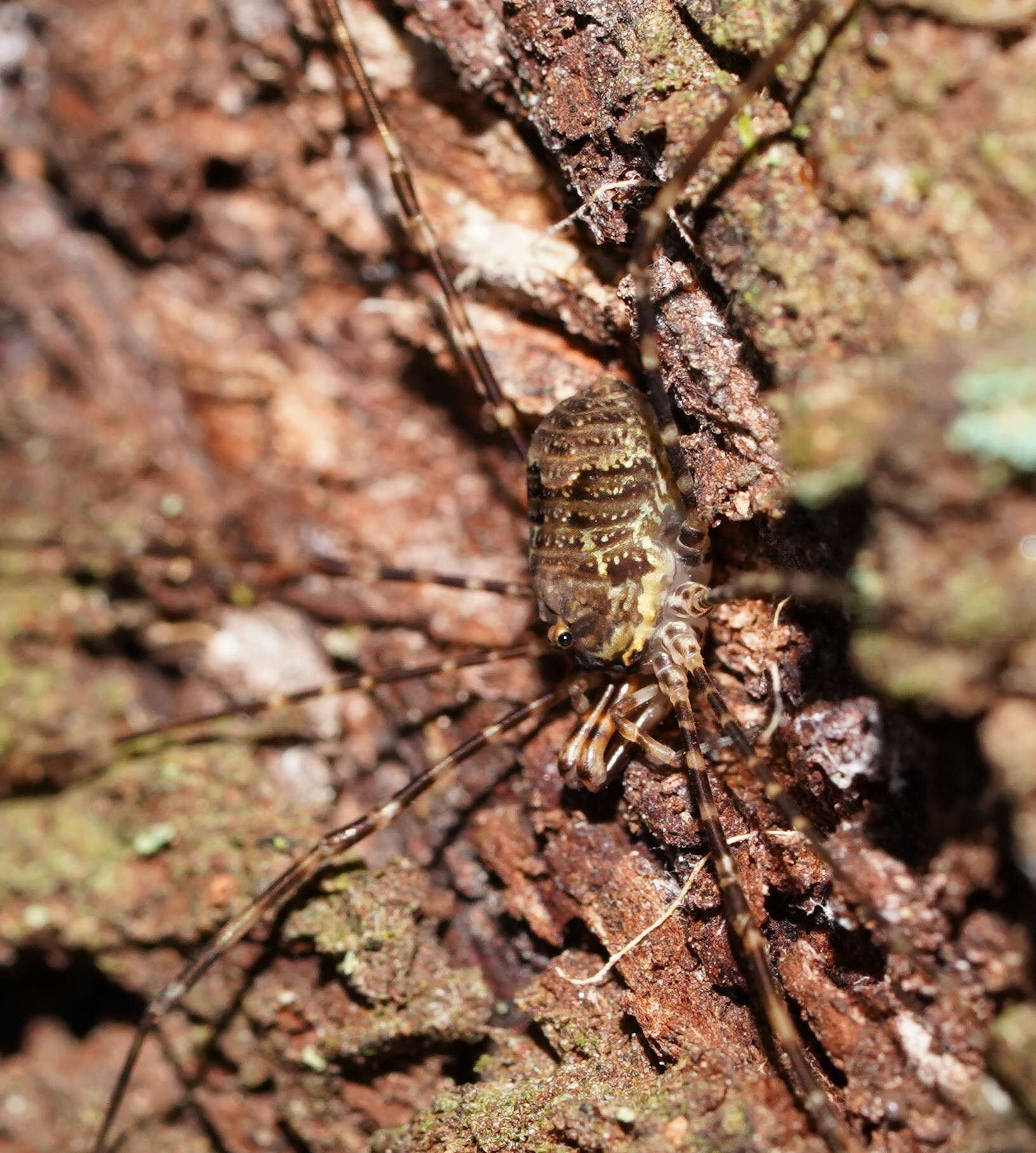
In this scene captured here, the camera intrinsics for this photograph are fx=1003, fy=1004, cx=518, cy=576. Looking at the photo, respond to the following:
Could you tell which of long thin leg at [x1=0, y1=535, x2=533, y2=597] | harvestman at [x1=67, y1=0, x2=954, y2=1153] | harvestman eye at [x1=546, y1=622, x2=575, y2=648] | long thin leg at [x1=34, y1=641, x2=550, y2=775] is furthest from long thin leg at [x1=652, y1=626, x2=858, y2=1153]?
long thin leg at [x1=0, y1=535, x2=533, y2=597]

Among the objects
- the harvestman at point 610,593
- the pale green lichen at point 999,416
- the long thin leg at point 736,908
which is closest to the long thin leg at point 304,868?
the harvestman at point 610,593

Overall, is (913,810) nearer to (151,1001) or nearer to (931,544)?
(931,544)

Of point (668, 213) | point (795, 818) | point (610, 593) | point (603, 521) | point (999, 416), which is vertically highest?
point (999, 416)

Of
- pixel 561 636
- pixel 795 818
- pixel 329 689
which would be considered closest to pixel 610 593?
pixel 561 636

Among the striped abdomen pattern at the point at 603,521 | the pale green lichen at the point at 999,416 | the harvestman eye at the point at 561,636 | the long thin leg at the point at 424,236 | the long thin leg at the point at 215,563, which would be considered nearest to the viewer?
the pale green lichen at the point at 999,416

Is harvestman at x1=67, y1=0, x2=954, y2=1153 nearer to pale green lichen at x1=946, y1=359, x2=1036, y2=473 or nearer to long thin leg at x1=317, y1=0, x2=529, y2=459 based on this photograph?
long thin leg at x1=317, y1=0, x2=529, y2=459

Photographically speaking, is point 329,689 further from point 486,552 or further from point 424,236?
point 424,236

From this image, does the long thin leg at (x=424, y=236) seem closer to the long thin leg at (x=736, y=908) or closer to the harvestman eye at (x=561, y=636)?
the harvestman eye at (x=561, y=636)

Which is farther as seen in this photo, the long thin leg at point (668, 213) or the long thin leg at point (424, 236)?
the long thin leg at point (424, 236)
